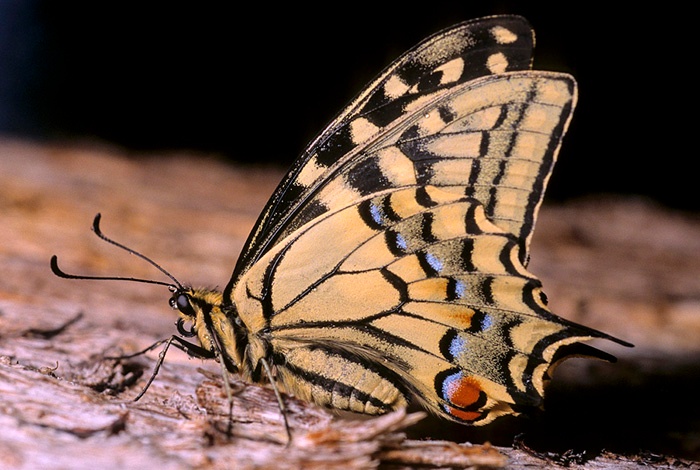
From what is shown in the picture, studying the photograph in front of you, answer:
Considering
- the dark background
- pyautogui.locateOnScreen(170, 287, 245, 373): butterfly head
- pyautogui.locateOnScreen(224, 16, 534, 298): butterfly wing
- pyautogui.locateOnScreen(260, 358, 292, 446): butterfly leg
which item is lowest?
pyautogui.locateOnScreen(260, 358, 292, 446): butterfly leg

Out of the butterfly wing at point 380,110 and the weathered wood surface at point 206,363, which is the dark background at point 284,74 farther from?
the butterfly wing at point 380,110

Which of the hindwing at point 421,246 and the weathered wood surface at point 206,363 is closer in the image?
the weathered wood surface at point 206,363

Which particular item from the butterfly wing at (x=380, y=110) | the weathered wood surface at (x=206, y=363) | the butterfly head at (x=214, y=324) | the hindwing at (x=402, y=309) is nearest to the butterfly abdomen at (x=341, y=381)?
the hindwing at (x=402, y=309)

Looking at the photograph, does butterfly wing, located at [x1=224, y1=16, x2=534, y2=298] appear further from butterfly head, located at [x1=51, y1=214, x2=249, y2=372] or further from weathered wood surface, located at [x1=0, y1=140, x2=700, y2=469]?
weathered wood surface, located at [x1=0, y1=140, x2=700, y2=469]

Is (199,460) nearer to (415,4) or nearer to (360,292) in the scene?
(360,292)

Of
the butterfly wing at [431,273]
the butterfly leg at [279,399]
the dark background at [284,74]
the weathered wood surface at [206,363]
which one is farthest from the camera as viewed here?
the dark background at [284,74]

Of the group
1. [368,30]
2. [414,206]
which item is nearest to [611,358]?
[414,206]

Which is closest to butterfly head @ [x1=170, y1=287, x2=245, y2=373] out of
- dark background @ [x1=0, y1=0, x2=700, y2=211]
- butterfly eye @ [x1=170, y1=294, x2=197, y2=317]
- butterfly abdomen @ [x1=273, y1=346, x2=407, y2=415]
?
butterfly eye @ [x1=170, y1=294, x2=197, y2=317]
